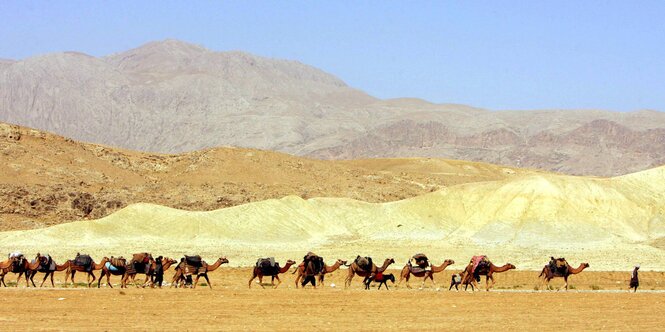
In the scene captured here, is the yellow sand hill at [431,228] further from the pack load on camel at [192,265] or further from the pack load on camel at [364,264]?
the pack load on camel at [192,265]

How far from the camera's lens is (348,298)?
113ft

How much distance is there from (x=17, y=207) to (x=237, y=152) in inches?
1325

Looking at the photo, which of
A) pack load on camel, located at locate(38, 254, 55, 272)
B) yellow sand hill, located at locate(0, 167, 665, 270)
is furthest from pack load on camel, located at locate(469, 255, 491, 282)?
yellow sand hill, located at locate(0, 167, 665, 270)

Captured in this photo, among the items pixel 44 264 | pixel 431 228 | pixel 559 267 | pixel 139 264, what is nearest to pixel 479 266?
pixel 559 267

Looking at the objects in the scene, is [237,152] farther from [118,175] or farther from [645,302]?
[645,302]

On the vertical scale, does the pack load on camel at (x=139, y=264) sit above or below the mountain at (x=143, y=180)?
below

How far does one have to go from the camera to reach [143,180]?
344 ft

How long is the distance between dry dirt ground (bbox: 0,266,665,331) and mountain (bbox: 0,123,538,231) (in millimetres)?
46668

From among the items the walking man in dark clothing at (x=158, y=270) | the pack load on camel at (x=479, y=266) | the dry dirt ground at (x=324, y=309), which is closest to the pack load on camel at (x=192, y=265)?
the dry dirt ground at (x=324, y=309)

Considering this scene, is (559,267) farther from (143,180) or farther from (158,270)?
(143,180)

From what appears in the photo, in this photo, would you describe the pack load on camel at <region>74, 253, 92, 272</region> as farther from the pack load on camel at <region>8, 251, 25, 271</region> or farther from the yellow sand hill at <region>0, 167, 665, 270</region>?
the yellow sand hill at <region>0, 167, 665, 270</region>

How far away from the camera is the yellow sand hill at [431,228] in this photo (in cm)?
6125

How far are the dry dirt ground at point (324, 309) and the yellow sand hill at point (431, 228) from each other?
20.9 m

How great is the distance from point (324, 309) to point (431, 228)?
4069 centimetres
